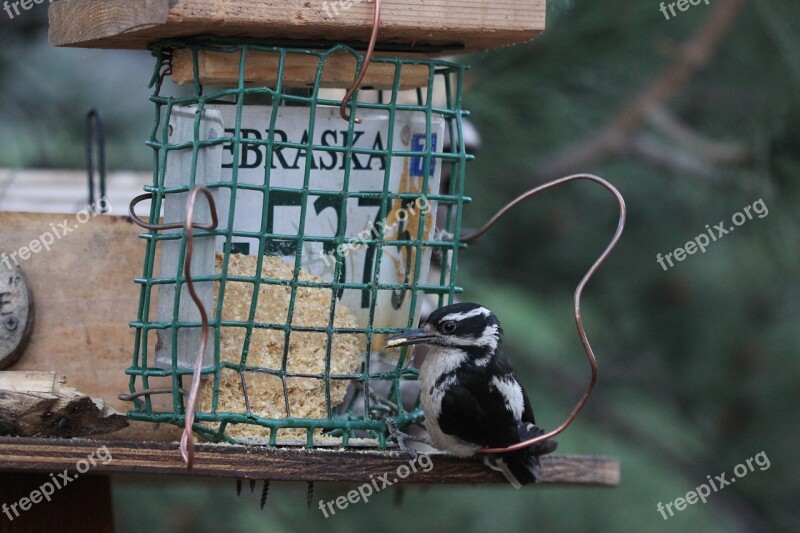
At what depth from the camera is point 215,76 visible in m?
3.27

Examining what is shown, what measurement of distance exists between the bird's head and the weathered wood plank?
876 millimetres

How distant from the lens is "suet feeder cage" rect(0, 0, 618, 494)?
323 cm

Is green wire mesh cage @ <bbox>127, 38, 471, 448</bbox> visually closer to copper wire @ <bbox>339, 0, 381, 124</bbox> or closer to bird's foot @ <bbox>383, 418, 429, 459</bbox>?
bird's foot @ <bbox>383, 418, 429, 459</bbox>

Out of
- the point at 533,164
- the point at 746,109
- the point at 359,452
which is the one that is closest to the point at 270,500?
the point at 533,164

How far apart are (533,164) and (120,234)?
346 centimetres

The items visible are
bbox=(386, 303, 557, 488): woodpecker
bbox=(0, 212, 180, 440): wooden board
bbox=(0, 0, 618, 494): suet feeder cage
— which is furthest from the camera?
bbox=(0, 212, 180, 440): wooden board

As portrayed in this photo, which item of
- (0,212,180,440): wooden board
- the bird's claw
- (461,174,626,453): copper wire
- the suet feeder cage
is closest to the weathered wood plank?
the suet feeder cage

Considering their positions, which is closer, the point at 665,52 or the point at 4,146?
the point at 4,146

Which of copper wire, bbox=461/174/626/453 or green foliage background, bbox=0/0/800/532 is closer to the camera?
copper wire, bbox=461/174/626/453

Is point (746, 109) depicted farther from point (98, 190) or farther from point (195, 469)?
point (195, 469)

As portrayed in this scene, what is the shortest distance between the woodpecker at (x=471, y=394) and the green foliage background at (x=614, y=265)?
65 centimetres

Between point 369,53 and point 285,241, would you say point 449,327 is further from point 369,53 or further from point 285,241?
point 369,53

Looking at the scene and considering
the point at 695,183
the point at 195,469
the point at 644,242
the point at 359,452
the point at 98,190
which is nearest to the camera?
the point at 195,469

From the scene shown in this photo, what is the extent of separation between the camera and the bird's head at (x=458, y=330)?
3465 millimetres
